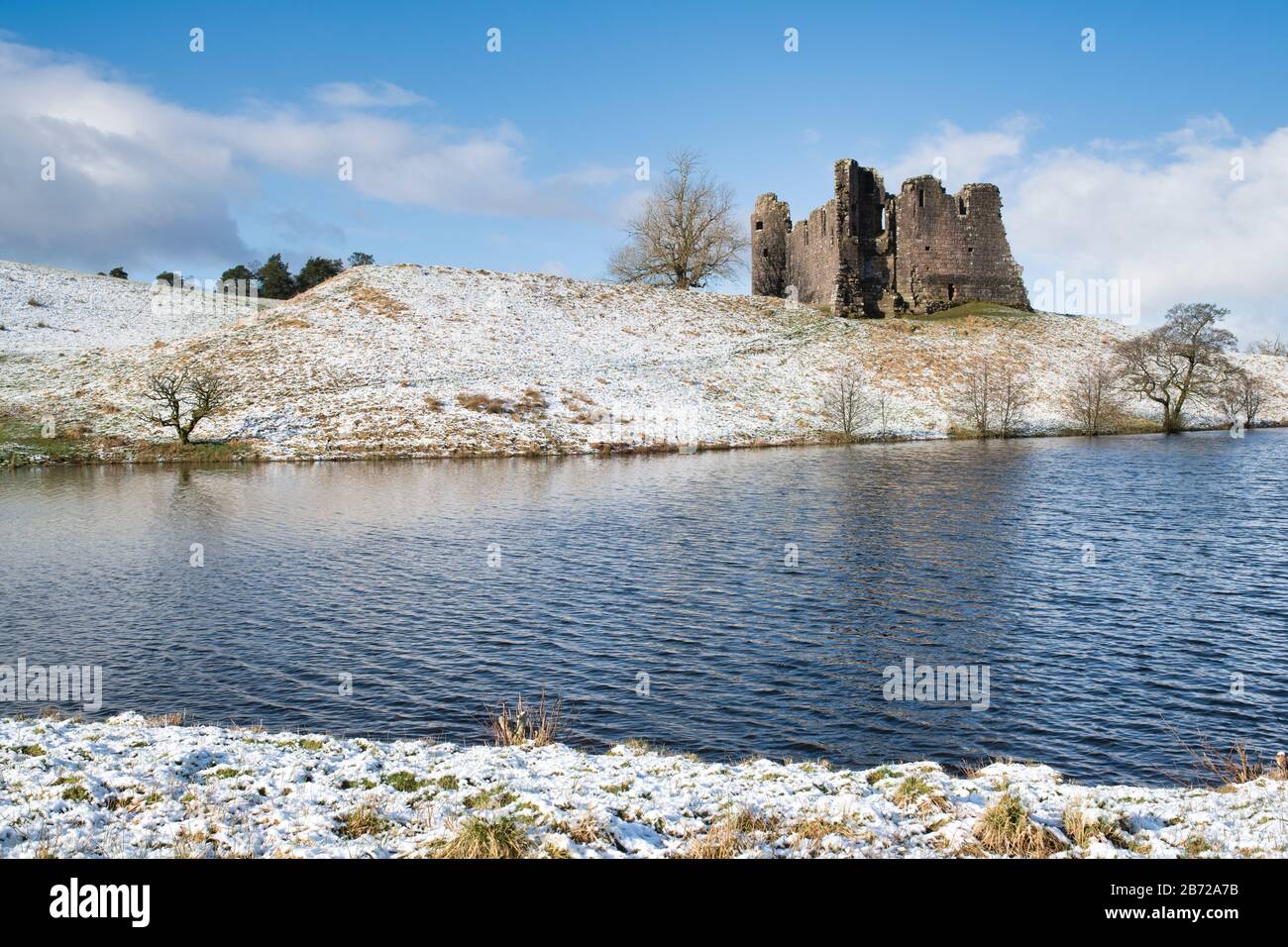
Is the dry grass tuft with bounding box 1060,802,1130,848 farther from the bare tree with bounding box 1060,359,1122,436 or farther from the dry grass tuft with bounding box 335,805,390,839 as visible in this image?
the bare tree with bounding box 1060,359,1122,436

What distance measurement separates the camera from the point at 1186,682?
13.5 metres

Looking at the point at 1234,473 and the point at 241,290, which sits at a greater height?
the point at 241,290

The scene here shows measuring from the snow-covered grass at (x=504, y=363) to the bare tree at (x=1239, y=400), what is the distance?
4.58 ft

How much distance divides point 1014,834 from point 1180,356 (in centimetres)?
6620

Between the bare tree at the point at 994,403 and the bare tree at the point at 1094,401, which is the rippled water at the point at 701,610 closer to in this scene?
the bare tree at the point at 994,403

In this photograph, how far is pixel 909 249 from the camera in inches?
3415

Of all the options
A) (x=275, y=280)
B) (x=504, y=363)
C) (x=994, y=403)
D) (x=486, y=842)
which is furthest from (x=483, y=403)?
(x=275, y=280)

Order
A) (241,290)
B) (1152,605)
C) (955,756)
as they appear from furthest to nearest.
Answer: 1. (241,290)
2. (1152,605)
3. (955,756)

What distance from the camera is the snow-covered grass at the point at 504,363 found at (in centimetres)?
5291

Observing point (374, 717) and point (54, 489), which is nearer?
point (374, 717)
